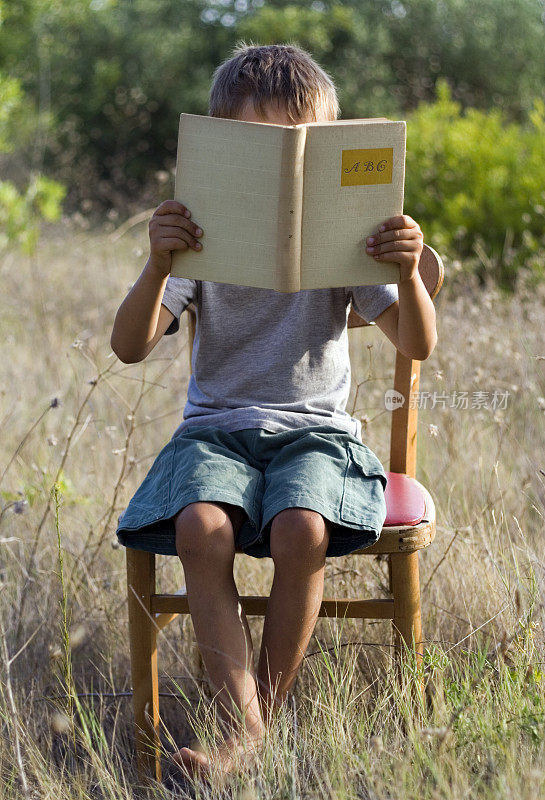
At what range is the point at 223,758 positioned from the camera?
1381mm

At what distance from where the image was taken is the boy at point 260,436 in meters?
1.50

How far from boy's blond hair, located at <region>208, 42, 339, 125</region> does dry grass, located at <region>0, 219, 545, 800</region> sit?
614 millimetres

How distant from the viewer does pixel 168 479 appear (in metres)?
1.64

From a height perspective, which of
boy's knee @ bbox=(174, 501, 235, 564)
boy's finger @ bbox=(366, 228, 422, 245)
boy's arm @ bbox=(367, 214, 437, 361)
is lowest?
boy's knee @ bbox=(174, 501, 235, 564)

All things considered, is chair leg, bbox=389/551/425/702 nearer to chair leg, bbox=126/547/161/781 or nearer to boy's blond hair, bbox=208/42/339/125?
chair leg, bbox=126/547/161/781

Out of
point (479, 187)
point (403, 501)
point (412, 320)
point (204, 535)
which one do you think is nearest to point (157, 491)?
point (204, 535)

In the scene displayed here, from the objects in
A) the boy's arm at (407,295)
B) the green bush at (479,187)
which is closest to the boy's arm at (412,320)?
the boy's arm at (407,295)

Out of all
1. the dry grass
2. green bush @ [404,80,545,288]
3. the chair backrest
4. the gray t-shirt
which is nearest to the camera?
the dry grass

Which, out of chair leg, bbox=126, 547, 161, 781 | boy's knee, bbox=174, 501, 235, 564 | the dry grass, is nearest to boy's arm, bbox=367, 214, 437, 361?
the dry grass

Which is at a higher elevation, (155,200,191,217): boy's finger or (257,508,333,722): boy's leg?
(155,200,191,217): boy's finger

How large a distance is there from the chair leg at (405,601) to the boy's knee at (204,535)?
0.32 m

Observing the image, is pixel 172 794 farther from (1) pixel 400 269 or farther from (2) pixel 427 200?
(2) pixel 427 200

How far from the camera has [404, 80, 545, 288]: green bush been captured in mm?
4766

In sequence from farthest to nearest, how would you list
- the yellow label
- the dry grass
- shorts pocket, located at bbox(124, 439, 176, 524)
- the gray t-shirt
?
the gray t-shirt, shorts pocket, located at bbox(124, 439, 176, 524), the yellow label, the dry grass
